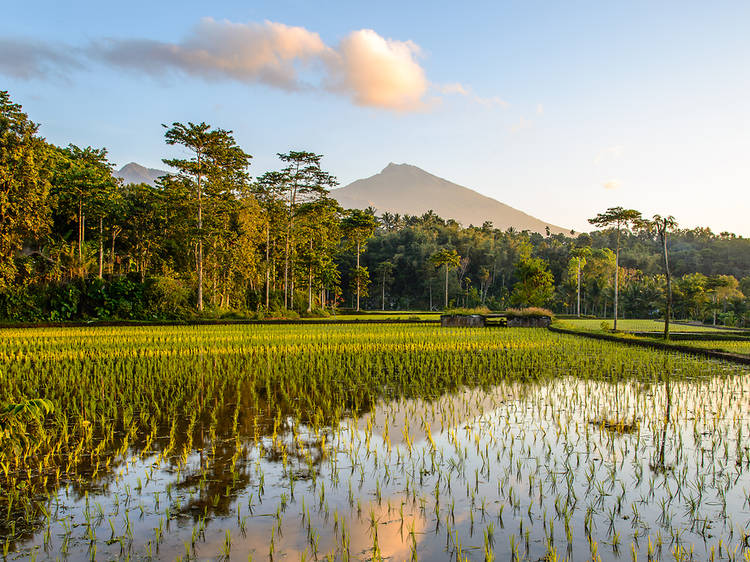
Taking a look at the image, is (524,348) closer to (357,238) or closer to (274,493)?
(274,493)

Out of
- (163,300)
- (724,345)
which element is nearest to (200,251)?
(163,300)

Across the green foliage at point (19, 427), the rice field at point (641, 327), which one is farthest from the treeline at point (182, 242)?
the green foliage at point (19, 427)

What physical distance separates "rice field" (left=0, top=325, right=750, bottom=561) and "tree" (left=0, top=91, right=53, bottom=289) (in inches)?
664

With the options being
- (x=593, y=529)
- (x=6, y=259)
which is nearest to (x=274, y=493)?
(x=593, y=529)

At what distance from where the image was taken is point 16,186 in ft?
77.2

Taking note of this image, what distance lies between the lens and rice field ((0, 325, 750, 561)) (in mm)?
3439

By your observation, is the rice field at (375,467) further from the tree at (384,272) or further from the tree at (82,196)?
the tree at (384,272)

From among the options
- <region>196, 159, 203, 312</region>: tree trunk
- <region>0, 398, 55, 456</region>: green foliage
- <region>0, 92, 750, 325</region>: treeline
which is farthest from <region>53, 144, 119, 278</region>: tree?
<region>0, 398, 55, 456</region>: green foliage

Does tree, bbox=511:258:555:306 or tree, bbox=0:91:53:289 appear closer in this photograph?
tree, bbox=0:91:53:289

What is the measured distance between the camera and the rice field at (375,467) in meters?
3.44

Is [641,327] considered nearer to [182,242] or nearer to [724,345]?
[724,345]

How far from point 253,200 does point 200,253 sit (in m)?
7.74

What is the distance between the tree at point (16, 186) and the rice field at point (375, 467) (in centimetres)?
1685

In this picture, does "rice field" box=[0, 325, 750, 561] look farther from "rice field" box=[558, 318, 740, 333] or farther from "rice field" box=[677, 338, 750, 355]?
"rice field" box=[558, 318, 740, 333]
